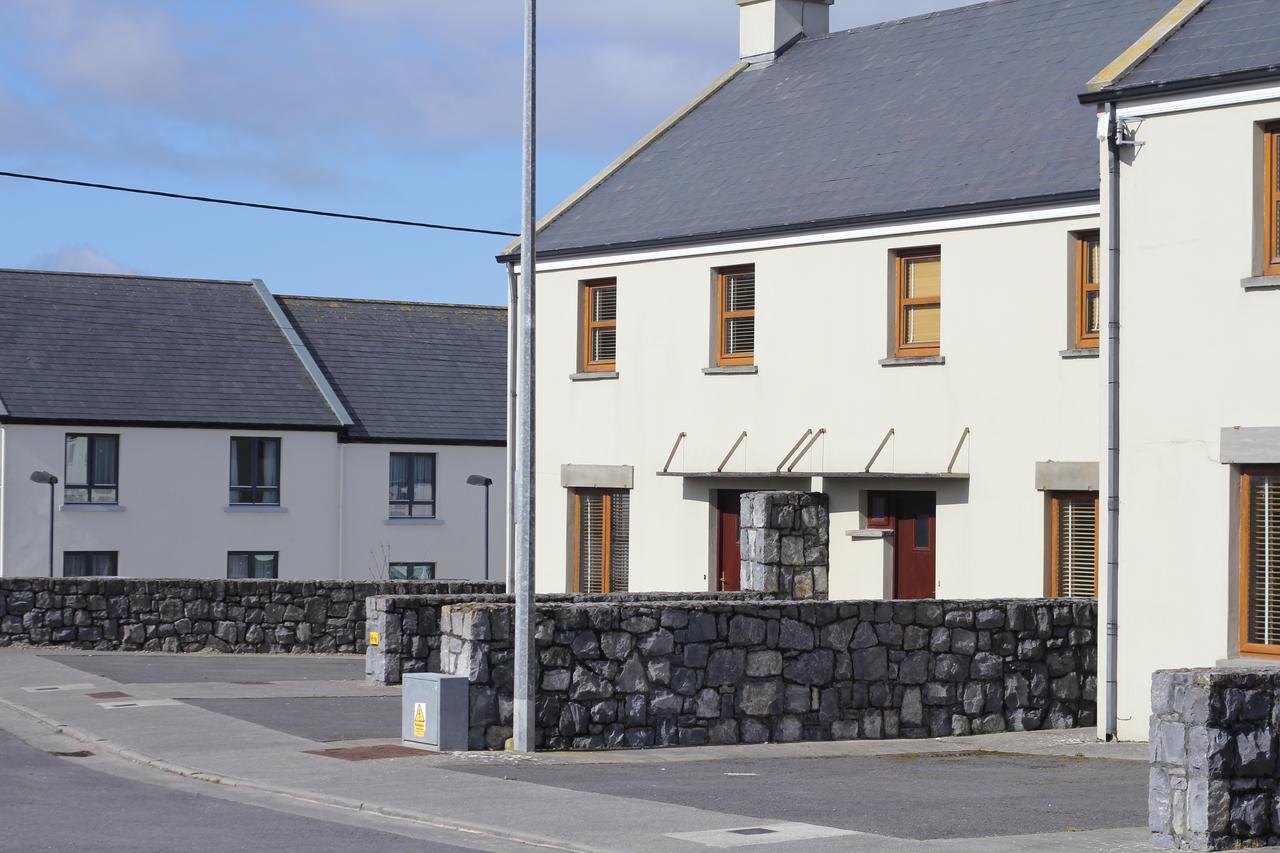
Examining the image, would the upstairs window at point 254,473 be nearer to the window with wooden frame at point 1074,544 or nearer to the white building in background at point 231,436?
the white building in background at point 231,436

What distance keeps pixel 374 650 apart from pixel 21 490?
2436 cm

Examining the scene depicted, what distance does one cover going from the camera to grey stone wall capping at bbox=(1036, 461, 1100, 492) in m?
21.7

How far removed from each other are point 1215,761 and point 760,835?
2.88 meters

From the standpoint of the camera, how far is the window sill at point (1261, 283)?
17094 mm

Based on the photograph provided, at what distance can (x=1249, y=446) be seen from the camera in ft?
56.6

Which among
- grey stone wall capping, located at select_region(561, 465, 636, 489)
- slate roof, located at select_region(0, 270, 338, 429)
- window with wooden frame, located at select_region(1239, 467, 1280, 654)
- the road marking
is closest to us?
the road marking

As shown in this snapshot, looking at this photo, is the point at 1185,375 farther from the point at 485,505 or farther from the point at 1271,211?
the point at 485,505

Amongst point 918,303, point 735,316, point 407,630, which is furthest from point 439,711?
point 735,316

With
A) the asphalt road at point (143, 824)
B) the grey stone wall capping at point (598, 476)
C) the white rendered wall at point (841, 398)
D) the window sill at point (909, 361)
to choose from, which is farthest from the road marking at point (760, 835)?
the grey stone wall capping at point (598, 476)

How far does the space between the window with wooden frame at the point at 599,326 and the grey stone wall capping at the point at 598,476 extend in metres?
1.51

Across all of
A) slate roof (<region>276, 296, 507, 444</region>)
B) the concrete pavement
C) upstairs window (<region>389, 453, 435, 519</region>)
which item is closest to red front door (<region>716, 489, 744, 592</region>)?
the concrete pavement

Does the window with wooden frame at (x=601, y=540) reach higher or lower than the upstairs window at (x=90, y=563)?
higher

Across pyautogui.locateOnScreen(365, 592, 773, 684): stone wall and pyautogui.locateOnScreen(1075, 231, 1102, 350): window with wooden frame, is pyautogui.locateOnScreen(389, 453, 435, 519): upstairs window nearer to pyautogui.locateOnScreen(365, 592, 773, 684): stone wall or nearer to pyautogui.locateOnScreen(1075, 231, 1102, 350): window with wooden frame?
pyautogui.locateOnScreen(365, 592, 773, 684): stone wall

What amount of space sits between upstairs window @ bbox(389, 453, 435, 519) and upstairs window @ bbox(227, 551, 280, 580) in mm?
3664
